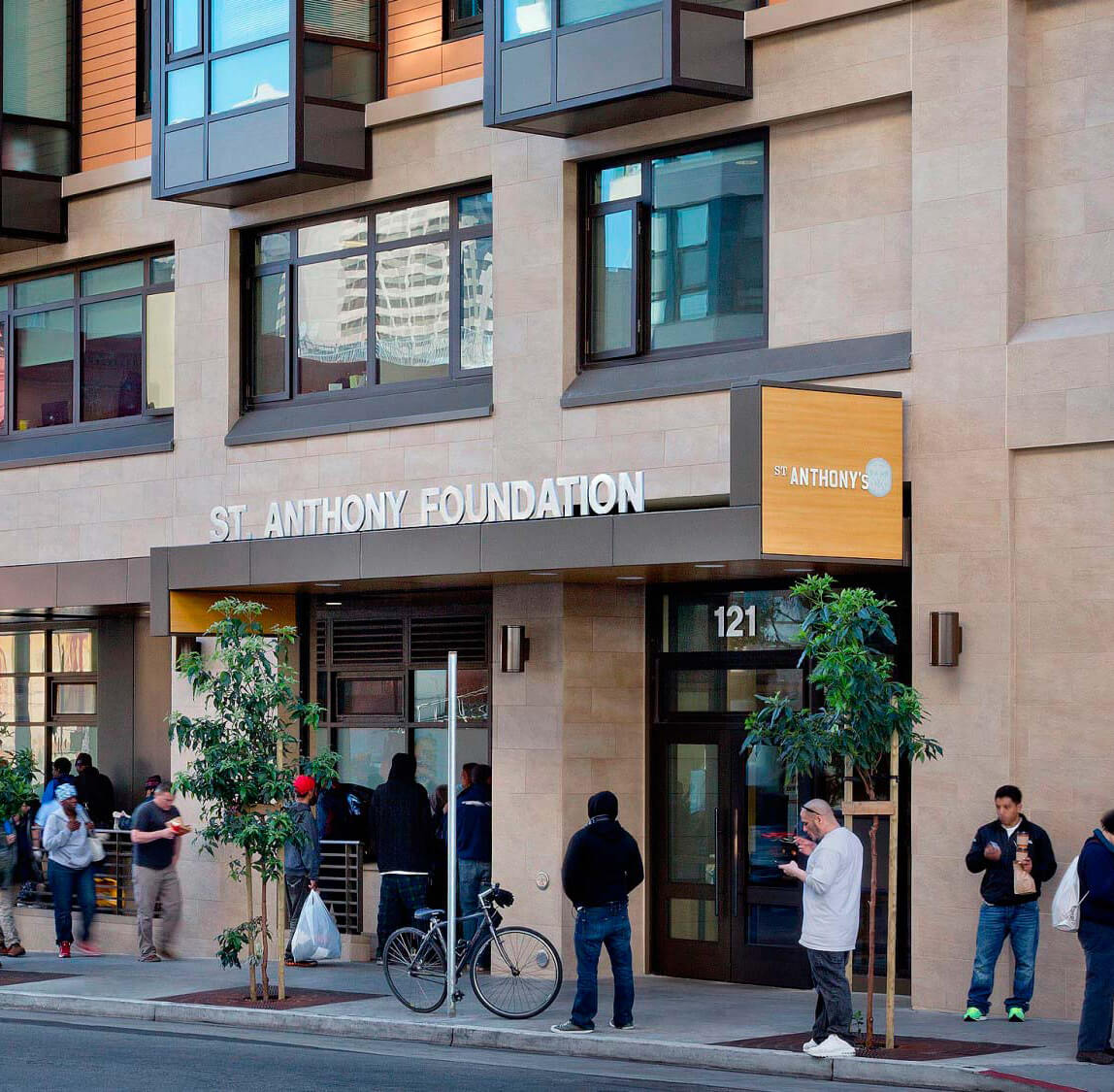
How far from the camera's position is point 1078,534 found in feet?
49.5

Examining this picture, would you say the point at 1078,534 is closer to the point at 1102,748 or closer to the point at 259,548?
the point at 1102,748

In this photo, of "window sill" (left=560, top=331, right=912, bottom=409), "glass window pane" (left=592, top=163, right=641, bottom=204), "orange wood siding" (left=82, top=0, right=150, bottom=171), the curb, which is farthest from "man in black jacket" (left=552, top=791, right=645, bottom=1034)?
"orange wood siding" (left=82, top=0, right=150, bottom=171)

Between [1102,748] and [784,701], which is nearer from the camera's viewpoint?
[784,701]

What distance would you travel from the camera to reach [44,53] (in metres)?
23.6

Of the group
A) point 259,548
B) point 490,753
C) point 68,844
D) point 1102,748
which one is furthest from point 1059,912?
point 68,844

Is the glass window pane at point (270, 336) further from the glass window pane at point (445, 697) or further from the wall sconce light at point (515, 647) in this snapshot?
the wall sconce light at point (515, 647)

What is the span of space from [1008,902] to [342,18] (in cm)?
1147

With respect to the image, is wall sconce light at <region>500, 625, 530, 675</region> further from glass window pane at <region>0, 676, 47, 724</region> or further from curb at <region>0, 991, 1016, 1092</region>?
glass window pane at <region>0, 676, 47, 724</region>

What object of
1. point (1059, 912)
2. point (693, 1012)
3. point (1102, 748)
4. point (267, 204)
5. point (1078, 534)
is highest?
point (267, 204)

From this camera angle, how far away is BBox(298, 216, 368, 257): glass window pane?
20.6 m

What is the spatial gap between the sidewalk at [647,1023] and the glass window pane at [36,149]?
9598 millimetres

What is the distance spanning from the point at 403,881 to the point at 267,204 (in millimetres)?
7510

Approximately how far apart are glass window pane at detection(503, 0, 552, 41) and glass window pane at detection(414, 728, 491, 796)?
681 centimetres

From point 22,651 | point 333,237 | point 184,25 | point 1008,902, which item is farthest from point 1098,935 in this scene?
point 22,651
